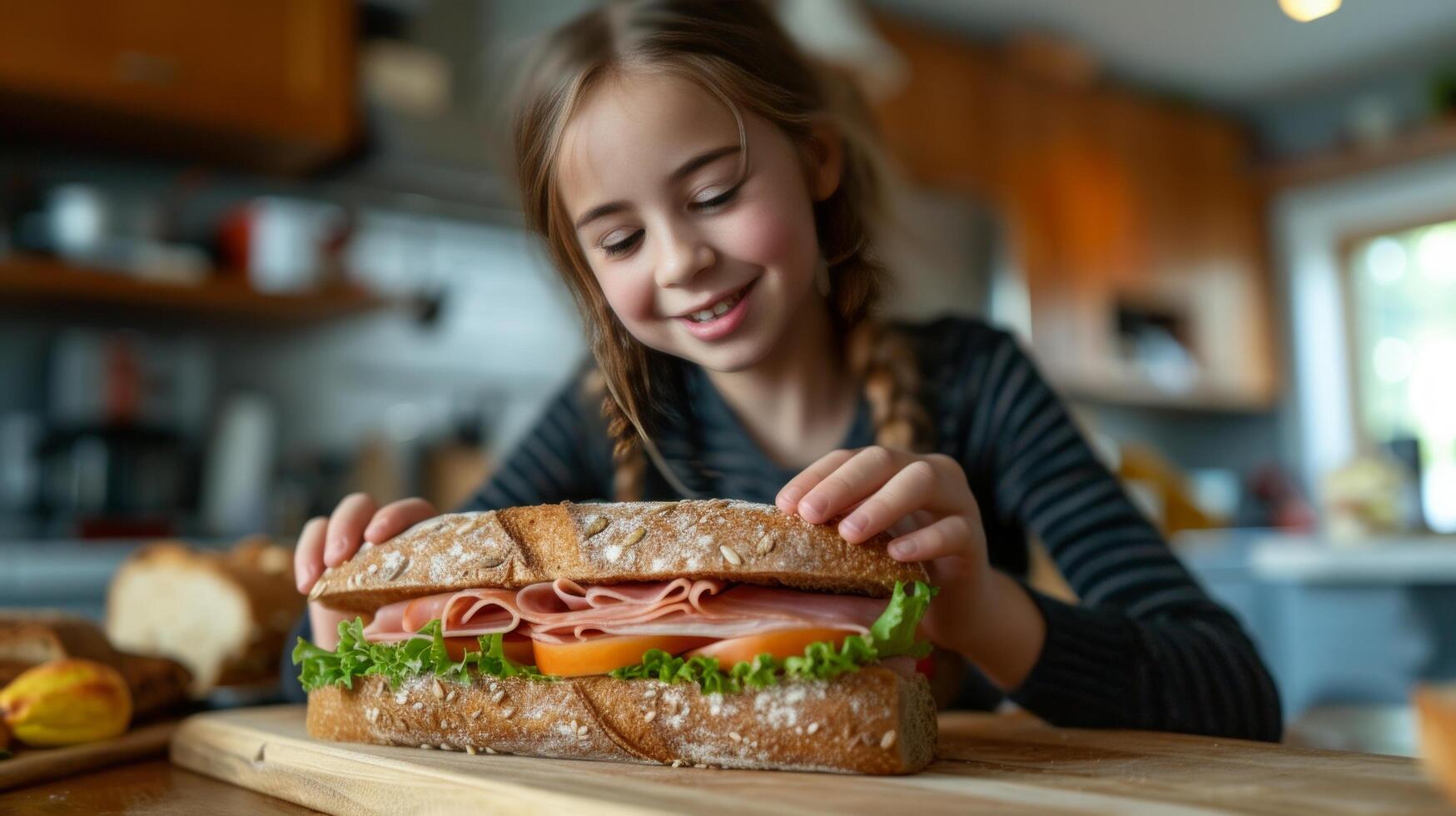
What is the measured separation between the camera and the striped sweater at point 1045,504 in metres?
1.12

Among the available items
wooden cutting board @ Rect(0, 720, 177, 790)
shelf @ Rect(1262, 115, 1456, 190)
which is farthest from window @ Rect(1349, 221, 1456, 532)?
wooden cutting board @ Rect(0, 720, 177, 790)

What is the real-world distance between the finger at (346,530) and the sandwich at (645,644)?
0.07 m

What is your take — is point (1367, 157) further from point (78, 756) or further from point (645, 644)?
point (78, 756)

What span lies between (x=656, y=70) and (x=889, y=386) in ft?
1.62

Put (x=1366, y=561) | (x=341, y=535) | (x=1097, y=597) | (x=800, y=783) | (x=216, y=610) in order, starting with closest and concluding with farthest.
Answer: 1. (x=800, y=783)
2. (x=341, y=535)
3. (x=1097, y=597)
4. (x=216, y=610)
5. (x=1366, y=561)

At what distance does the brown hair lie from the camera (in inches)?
39.8

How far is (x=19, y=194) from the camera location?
11.0ft

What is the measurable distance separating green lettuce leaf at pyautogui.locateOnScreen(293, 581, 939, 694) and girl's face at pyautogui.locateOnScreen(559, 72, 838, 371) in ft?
0.86

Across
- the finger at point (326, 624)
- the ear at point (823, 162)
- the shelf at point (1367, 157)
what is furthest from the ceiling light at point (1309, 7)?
the shelf at point (1367, 157)

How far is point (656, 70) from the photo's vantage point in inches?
39.2

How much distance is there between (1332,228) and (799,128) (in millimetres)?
6602

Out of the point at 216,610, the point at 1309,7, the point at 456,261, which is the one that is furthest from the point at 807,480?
the point at 456,261

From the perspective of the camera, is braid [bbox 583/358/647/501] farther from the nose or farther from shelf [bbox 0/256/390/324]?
shelf [bbox 0/256/390/324]

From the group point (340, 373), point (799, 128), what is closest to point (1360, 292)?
point (340, 373)
